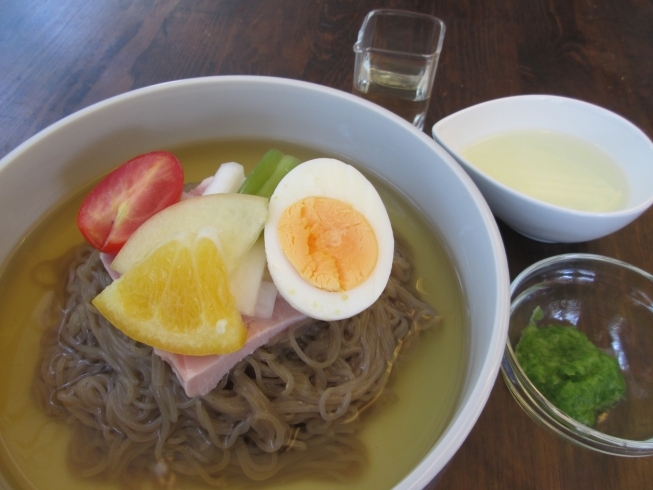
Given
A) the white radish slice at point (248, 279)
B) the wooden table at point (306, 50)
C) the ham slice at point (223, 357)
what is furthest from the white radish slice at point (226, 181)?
the wooden table at point (306, 50)

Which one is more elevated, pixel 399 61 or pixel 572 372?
pixel 399 61

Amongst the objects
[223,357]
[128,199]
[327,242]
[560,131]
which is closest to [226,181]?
[128,199]

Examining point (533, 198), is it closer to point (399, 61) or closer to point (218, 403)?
→ point (399, 61)

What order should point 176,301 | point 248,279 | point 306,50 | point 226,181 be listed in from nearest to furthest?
point 176,301 < point 248,279 < point 226,181 < point 306,50

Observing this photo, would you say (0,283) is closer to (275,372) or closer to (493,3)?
(275,372)

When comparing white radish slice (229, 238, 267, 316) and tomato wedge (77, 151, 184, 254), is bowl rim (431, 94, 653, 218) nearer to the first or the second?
white radish slice (229, 238, 267, 316)

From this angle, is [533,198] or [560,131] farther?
[560,131]

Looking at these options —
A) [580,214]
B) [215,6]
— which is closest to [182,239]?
[580,214]

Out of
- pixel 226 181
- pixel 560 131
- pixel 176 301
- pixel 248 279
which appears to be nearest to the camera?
pixel 176 301
